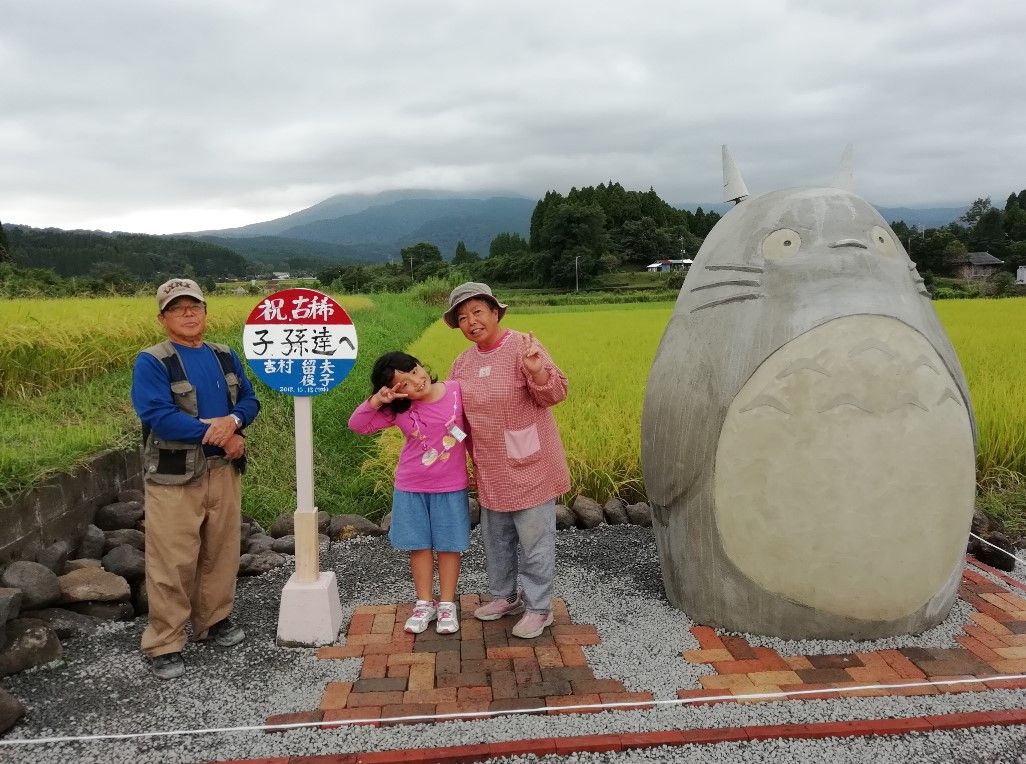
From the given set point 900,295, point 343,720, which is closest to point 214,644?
point 343,720

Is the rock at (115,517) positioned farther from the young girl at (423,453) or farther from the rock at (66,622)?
the young girl at (423,453)

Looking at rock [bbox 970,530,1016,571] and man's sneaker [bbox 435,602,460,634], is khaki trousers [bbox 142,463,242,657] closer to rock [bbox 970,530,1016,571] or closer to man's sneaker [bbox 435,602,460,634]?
man's sneaker [bbox 435,602,460,634]

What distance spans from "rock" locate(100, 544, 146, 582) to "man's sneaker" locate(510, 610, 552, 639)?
6.47ft

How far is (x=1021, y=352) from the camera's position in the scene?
27.9ft

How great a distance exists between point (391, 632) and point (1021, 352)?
8547 mm

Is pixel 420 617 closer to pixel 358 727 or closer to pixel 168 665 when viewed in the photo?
pixel 358 727

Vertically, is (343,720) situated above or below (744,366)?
below

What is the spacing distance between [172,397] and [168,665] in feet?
3.57

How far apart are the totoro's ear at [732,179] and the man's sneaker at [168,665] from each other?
3216mm

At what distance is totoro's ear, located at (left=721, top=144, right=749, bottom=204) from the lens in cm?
350

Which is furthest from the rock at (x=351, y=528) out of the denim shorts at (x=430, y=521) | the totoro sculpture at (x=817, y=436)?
the totoro sculpture at (x=817, y=436)

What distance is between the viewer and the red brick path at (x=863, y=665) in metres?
2.67

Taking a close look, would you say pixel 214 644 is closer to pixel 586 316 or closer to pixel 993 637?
pixel 993 637

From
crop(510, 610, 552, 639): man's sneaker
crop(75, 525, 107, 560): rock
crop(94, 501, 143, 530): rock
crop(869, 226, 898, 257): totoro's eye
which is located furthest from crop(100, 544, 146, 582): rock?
crop(869, 226, 898, 257): totoro's eye
